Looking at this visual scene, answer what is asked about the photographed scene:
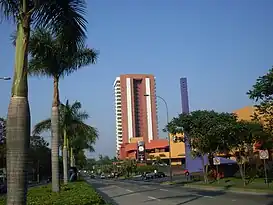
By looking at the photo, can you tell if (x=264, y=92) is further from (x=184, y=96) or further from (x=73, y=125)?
(x=184, y=96)

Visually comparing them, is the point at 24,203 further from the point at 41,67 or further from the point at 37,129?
the point at 37,129

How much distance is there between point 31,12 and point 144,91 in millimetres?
102542

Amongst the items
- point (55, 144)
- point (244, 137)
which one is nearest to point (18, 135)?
point (55, 144)

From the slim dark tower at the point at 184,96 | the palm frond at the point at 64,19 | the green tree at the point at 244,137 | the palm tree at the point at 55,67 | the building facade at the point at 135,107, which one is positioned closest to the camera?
the palm frond at the point at 64,19

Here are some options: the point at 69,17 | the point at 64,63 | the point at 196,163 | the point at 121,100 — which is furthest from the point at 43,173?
the point at 69,17

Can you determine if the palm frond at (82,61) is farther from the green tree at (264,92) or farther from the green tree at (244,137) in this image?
the green tree at (244,137)

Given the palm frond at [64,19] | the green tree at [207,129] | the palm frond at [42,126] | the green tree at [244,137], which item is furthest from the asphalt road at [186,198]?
the palm frond at [64,19]

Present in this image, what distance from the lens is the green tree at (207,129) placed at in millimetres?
40312

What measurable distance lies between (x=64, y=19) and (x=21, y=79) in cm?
271

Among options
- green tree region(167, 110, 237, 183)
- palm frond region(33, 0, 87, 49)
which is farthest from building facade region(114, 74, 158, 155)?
palm frond region(33, 0, 87, 49)

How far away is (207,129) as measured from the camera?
138 ft

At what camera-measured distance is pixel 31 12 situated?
9.43 m

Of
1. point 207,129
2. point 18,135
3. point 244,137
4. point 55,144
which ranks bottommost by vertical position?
point 18,135

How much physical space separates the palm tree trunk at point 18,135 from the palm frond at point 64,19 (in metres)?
1.82
